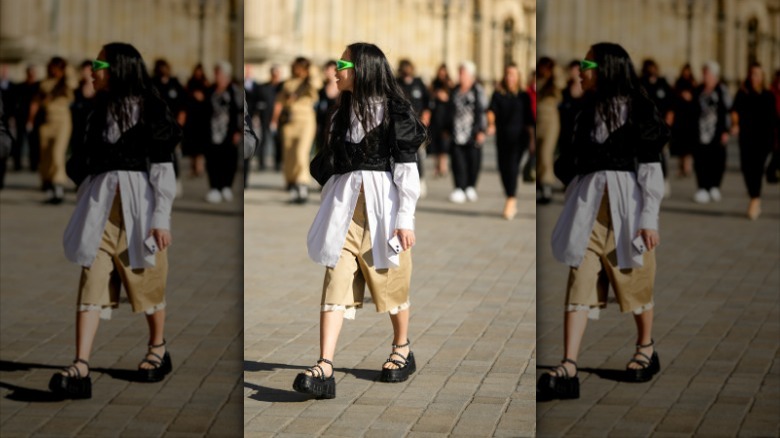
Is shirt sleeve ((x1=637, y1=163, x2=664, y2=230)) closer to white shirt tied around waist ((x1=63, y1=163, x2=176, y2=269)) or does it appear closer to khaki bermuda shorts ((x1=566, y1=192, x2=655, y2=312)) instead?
khaki bermuda shorts ((x1=566, y1=192, x2=655, y2=312))

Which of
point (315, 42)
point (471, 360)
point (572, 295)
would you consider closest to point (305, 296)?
point (471, 360)

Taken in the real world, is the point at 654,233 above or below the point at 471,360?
above

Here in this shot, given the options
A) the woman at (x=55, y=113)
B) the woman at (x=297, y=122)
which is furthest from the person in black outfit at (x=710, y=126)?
the woman at (x=55, y=113)

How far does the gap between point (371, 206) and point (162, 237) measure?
57.3 inches

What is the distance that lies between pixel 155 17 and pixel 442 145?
17.7 m

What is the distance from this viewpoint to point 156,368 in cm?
507

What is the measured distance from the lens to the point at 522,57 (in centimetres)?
5841

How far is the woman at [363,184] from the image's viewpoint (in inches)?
255

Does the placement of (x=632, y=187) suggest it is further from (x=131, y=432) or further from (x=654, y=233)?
(x=131, y=432)

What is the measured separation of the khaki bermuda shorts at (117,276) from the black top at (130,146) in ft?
0.45

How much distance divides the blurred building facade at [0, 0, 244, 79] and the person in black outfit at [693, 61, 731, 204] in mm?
11017

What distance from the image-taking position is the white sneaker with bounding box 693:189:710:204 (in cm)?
1788

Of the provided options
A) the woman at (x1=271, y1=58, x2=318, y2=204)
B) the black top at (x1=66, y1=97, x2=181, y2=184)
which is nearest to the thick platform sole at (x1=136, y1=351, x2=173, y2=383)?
the black top at (x1=66, y1=97, x2=181, y2=184)

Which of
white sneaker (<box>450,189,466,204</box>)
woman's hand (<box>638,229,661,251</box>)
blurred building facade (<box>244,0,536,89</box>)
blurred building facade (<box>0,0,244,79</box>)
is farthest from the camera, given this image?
blurred building facade (<box>244,0,536,89</box>)
